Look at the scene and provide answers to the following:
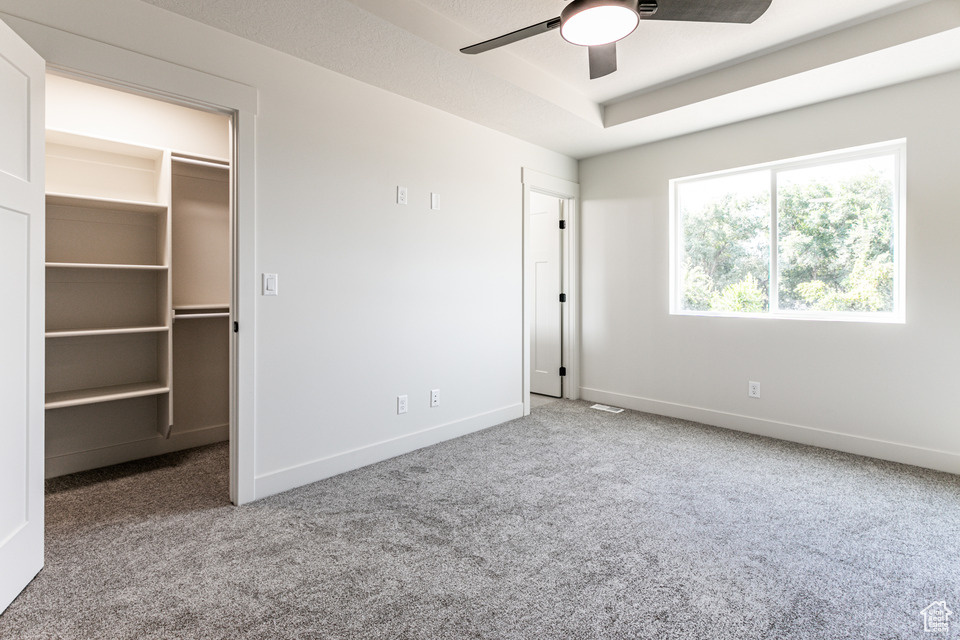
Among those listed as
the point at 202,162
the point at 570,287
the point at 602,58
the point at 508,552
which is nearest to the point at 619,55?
the point at 602,58

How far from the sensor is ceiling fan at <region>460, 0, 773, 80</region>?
167 centimetres

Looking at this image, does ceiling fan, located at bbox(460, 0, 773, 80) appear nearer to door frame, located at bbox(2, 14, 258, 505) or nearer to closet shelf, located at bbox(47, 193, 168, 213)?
door frame, located at bbox(2, 14, 258, 505)

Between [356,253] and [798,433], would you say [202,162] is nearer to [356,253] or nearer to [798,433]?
[356,253]

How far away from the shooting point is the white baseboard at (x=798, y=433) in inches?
116

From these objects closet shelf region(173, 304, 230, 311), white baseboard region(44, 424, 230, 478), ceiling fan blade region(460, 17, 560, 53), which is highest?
ceiling fan blade region(460, 17, 560, 53)

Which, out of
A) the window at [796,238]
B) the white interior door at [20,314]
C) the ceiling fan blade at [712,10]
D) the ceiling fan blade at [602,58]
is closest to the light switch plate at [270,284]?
the white interior door at [20,314]

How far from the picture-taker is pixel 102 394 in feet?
9.21

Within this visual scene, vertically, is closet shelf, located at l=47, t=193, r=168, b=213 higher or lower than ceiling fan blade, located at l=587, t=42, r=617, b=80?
lower

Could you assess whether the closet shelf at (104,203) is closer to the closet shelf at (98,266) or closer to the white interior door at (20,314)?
the closet shelf at (98,266)

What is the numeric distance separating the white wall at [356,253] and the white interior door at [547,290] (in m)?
1.00

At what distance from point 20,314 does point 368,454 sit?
185cm

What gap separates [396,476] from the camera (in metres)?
2.83

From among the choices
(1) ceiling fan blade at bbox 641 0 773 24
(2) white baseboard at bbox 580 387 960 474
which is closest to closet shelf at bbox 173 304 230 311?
(1) ceiling fan blade at bbox 641 0 773 24

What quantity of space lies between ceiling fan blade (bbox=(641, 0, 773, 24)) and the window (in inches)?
83.1
